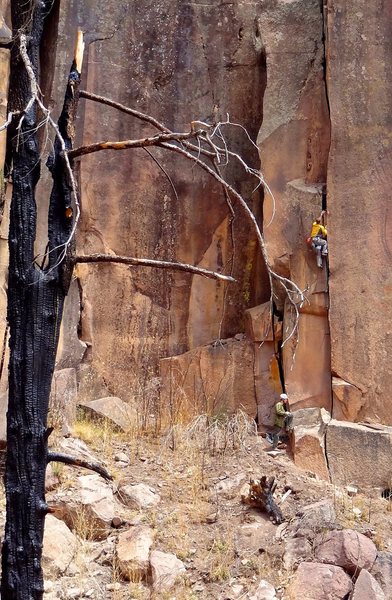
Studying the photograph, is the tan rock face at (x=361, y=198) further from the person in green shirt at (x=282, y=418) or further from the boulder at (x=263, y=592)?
the boulder at (x=263, y=592)

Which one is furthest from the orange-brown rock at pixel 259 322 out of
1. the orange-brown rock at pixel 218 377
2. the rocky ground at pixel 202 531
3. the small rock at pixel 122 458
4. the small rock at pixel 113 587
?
the small rock at pixel 113 587

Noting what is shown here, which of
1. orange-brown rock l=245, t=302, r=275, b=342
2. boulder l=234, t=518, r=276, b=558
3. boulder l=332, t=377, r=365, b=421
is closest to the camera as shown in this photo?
boulder l=234, t=518, r=276, b=558

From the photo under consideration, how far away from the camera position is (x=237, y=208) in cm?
1009

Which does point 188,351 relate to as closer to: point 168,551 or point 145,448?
point 145,448

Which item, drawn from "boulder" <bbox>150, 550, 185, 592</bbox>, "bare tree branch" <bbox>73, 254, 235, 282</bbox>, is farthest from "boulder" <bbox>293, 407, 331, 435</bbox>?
"bare tree branch" <bbox>73, 254, 235, 282</bbox>

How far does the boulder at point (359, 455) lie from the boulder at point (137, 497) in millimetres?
1894

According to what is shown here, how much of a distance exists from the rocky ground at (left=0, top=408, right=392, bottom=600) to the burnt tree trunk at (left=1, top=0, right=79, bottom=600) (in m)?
1.26

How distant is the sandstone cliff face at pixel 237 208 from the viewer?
8891mm

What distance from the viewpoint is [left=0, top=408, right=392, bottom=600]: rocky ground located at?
19.5 feet

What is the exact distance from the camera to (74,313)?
32.2 ft

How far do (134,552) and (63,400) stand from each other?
2884 millimetres

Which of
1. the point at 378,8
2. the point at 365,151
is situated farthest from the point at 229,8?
the point at 365,151

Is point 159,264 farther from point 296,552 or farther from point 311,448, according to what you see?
point 311,448

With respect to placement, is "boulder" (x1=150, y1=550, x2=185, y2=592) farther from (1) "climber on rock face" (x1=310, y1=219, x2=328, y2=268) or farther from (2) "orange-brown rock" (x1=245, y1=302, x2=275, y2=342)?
(1) "climber on rock face" (x1=310, y1=219, x2=328, y2=268)
